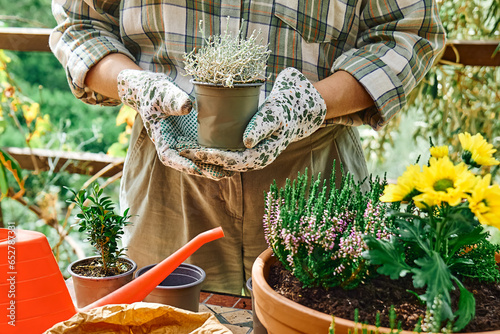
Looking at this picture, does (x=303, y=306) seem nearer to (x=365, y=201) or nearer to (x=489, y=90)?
(x=365, y=201)

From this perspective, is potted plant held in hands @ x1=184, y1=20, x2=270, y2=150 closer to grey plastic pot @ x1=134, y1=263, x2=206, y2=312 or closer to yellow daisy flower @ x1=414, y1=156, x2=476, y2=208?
grey plastic pot @ x1=134, y1=263, x2=206, y2=312

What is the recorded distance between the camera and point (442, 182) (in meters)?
0.56

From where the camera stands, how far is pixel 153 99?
913 millimetres

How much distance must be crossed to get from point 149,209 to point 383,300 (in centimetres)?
74

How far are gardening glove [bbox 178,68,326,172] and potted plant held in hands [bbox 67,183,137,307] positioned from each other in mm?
182

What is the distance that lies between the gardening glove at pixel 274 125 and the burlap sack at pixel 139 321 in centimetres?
29

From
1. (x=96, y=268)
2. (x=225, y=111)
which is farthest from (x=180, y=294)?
(x=225, y=111)

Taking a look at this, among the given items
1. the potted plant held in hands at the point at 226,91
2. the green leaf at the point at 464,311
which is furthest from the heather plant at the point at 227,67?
the green leaf at the point at 464,311

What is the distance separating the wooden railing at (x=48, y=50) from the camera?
69.7 inches

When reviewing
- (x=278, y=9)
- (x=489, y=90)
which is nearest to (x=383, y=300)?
(x=278, y=9)

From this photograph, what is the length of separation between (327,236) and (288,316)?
114 mm

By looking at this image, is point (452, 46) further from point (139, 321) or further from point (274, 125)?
point (139, 321)

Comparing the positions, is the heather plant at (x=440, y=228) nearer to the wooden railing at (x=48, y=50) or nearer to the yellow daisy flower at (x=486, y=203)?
the yellow daisy flower at (x=486, y=203)

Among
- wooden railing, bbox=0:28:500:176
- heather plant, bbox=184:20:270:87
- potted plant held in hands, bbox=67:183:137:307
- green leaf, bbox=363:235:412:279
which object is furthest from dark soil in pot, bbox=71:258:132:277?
wooden railing, bbox=0:28:500:176
